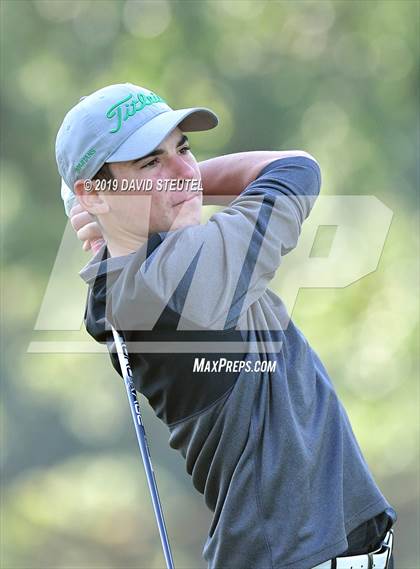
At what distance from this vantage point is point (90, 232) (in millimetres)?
1443

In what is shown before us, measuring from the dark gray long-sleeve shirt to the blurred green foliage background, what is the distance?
3.94m

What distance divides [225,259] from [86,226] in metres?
0.26

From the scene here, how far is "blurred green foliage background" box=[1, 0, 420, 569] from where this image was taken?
5289mm

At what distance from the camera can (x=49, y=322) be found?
202 inches

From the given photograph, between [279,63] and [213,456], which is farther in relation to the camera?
[279,63]

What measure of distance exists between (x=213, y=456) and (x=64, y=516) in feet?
14.0

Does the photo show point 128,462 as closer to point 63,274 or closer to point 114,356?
point 63,274

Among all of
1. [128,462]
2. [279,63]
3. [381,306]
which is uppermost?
[279,63]

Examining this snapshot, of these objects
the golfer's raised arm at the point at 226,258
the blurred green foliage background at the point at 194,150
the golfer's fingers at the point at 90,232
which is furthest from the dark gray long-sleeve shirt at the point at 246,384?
the blurred green foliage background at the point at 194,150

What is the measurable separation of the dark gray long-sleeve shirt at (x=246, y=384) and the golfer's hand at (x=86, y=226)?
11 cm

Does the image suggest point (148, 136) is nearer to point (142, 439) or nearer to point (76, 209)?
point (76, 209)

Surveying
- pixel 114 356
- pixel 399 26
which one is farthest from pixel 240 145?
pixel 114 356

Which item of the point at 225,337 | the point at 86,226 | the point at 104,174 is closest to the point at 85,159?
the point at 104,174

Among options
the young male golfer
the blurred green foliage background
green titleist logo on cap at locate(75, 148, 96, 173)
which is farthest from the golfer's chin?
the blurred green foliage background
